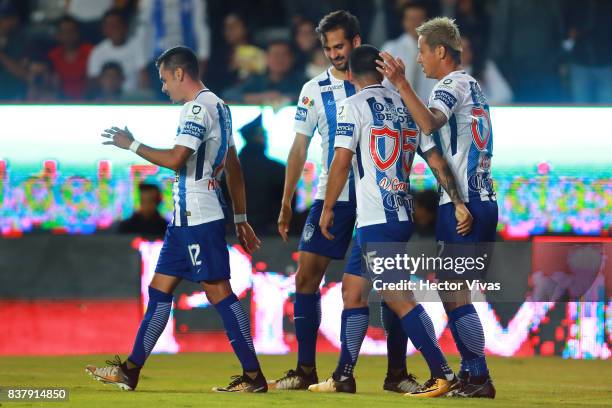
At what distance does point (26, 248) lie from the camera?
30.9 ft

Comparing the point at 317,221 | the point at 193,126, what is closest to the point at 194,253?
the point at 193,126

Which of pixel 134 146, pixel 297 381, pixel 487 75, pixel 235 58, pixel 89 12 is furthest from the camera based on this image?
pixel 89 12

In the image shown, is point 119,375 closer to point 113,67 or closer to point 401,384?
point 401,384

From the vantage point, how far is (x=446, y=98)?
608 centimetres

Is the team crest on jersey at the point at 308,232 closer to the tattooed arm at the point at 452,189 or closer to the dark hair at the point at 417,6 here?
the tattooed arm at the point at 452,189

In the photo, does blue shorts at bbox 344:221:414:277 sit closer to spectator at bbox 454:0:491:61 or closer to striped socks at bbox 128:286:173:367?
striped socks at bbox 128:286:173:367

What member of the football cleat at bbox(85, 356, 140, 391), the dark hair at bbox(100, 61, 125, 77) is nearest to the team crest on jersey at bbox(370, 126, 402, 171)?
the football cleat at bbox(85, 356, 140, 391)

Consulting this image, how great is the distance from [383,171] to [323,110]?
0.77 metres

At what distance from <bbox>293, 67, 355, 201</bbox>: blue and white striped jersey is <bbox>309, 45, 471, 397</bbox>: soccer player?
42 centimetres

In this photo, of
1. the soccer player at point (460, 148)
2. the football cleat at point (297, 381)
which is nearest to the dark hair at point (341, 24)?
the soccer player at point (460, 148)

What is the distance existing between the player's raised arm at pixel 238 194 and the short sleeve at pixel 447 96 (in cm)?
105

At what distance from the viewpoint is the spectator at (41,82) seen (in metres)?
11.7

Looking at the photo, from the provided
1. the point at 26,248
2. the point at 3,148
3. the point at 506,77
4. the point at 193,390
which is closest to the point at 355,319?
the point at 193,390

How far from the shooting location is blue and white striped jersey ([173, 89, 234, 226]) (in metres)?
6.18
